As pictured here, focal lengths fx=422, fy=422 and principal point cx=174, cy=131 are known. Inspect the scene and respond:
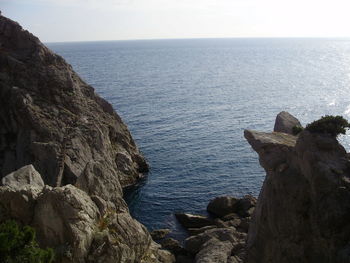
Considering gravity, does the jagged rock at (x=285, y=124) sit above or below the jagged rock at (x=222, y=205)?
above

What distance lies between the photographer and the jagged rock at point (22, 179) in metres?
38.9

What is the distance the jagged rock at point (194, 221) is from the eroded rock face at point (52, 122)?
32.7 feet

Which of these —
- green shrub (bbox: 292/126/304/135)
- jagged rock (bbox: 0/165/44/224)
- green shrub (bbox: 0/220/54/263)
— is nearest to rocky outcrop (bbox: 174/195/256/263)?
green shrub (bbox: 292/126/304/135)

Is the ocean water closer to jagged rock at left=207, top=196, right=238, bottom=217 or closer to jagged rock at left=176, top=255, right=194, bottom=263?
jagged rock at left=207, top=196, right=238, bottom=217

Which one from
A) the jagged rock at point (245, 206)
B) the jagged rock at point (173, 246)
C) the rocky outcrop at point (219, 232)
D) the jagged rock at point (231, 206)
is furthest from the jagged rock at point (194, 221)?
the jagged rock at point (173, 246)

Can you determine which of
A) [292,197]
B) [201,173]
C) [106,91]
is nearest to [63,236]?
[292,197]

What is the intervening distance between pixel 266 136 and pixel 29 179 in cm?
2463

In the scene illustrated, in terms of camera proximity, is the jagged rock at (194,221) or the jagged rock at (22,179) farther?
the jagged rock at (194,221)

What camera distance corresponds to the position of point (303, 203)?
37.8 meters

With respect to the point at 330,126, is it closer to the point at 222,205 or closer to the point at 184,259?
the point at 184,259

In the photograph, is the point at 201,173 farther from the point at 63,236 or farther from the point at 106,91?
the point at 106,91

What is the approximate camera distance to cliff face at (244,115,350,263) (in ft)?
113

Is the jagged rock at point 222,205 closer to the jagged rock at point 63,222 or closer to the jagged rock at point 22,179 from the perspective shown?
the jagged rock at point 63,222

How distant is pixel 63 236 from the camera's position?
36.2 meters
